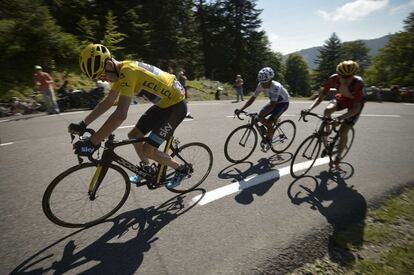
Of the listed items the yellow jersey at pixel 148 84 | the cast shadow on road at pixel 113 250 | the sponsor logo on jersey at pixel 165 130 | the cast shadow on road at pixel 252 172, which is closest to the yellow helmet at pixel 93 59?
the yellow jersey at pixel 148 84

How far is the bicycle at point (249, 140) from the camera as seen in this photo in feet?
22.1

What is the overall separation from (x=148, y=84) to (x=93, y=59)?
0.80 metres

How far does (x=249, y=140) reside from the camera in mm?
7062

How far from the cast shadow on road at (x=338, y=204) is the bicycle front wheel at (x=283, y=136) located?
5.19 feet

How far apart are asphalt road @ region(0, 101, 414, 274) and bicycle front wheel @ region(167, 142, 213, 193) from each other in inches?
6.9

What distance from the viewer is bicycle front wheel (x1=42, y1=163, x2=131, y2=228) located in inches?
156

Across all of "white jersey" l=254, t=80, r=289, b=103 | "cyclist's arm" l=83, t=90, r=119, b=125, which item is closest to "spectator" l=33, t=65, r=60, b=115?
"white jersey" l=254, t=80, r=289, b=103

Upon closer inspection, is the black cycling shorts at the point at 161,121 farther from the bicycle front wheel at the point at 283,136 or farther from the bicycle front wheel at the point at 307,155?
the bicycle front wheel at the point at 283,136

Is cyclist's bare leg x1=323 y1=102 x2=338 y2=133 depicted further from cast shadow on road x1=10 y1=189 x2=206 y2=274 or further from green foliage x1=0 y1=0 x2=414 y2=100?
green foliage x1=0 y1=0 x2=414 y2=100

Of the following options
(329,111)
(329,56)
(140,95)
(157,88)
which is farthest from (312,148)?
(329,56)

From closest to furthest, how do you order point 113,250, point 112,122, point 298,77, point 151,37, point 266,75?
point 113,250 → point 112,122 → point 266,75 → point 151,37 → point 298,77

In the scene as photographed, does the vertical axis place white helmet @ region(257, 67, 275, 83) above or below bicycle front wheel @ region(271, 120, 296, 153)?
above

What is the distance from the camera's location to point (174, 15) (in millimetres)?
31125

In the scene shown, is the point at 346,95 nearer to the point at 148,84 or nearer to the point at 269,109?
the point at 269,109
